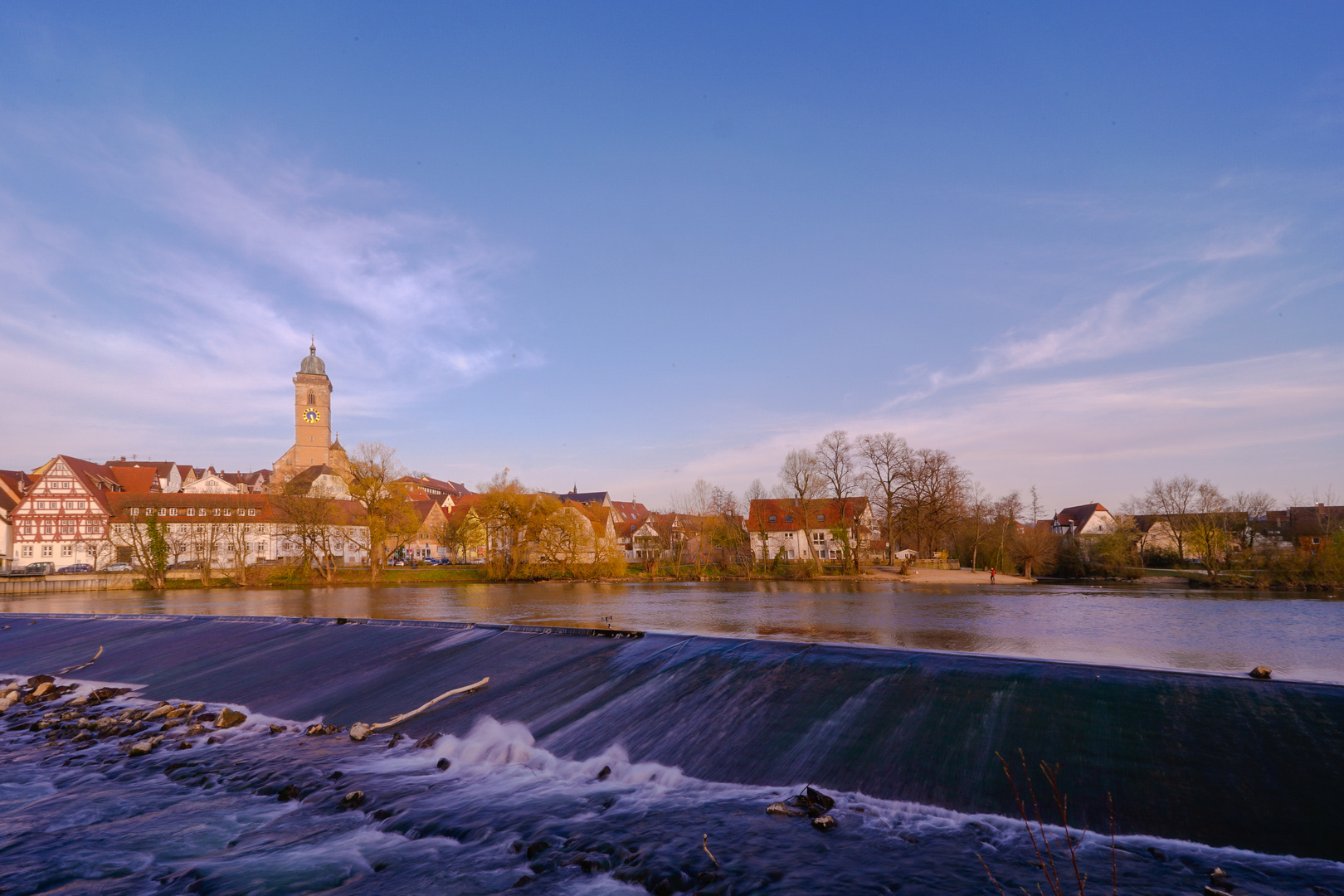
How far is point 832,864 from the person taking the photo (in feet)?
21.7

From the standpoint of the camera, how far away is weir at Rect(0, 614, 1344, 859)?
7137mm

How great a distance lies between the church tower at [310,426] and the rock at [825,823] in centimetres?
9983

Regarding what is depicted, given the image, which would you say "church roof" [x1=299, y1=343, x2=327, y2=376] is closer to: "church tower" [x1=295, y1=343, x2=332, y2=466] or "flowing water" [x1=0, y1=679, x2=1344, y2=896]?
"church tower" [x1=295, y1=343, x2=332, y2=466]

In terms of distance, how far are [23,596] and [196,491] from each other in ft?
105

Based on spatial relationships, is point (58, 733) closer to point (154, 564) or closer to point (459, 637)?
point (459, 637)

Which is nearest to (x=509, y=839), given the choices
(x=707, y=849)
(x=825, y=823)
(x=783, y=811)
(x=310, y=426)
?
(x=707, y=849)

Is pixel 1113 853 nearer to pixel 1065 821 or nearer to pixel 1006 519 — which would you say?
pixel 1065 821

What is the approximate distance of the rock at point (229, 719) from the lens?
12.2 m

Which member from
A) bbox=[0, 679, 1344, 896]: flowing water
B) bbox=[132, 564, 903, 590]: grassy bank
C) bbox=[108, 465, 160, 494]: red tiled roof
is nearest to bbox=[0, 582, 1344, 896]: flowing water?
bbox=[0, 679, 1344, 896]: flowing water

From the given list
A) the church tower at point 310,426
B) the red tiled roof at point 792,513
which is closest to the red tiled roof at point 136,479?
the church tower at point 310,426

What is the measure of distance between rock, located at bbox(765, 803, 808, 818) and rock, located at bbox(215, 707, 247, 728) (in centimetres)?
985

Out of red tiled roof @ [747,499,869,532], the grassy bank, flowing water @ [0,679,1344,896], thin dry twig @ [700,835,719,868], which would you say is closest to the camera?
flowing water @ [0,679,1344,896]

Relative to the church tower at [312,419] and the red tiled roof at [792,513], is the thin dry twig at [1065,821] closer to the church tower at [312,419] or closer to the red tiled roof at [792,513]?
the red tiled roof at [792,513]

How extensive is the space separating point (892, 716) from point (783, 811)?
2464 millimetres
